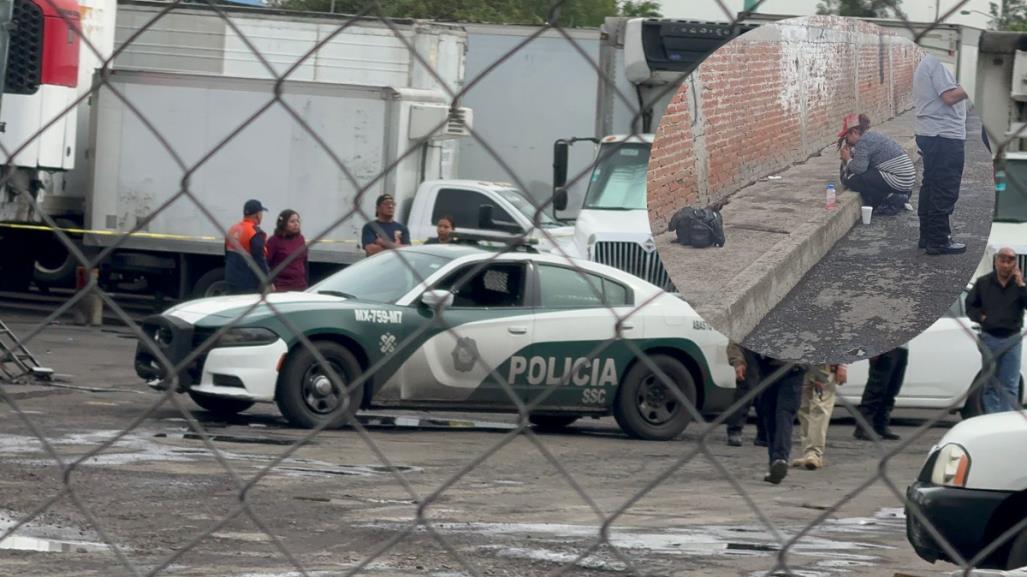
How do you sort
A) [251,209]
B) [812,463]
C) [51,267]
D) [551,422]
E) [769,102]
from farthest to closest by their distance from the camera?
[51,267]
[551,422]
[812,463]
[251,209]
[769,102]

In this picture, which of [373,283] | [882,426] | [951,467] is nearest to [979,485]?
[951,467]

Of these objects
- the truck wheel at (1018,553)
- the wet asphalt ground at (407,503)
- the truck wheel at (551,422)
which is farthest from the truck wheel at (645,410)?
the truck wheel at (1018,553)

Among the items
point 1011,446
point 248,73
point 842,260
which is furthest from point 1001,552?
point 248,73

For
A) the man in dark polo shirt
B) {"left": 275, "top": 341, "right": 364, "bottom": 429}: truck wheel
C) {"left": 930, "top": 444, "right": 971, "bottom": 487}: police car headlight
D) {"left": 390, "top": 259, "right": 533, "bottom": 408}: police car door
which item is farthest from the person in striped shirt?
{"left": 390, "top": 259, "right": 533, "bottom": 408}: police car door

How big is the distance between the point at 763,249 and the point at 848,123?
0.20m

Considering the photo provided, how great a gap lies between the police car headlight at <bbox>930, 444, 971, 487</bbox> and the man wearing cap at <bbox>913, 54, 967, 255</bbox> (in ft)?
12.3

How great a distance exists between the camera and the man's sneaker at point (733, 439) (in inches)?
429

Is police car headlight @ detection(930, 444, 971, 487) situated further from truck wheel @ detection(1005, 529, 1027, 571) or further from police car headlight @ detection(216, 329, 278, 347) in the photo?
police car headlight @ detection(216, 329, 278, 347)

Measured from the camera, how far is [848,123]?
77.0 inches

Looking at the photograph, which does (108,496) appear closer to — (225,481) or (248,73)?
(225,481)

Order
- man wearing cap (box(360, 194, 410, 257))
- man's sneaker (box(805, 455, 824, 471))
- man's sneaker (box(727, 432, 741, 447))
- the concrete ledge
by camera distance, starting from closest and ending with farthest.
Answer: the concrete ledge → man wearing cap (box(360, 194, 410, 257)) → man's sneaker (box(805, 455, 824, 471)) → man's sneaker (box(727, 432, 741, 447))

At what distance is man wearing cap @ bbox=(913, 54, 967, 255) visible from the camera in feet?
6.07

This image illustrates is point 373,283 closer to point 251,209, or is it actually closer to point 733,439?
point 733,439

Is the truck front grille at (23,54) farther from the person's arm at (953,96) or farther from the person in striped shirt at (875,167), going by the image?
the person's arm at (953,96)
